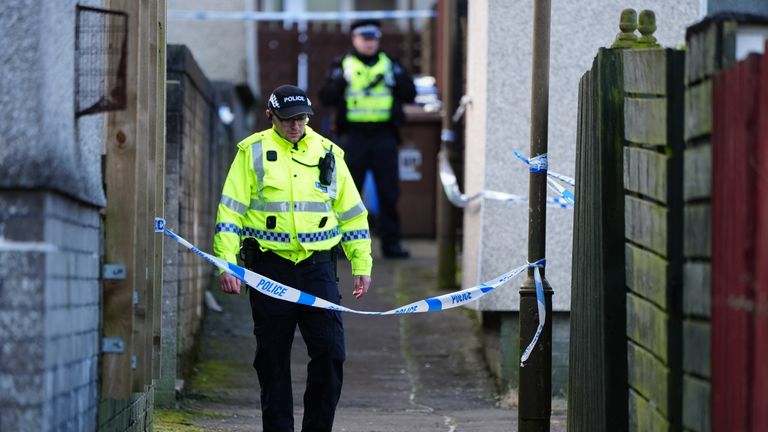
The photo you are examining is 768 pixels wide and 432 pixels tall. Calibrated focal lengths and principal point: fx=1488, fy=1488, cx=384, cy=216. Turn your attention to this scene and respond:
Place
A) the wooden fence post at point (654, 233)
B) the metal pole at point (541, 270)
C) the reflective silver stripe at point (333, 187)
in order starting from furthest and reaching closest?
1. the reflective silver stripe at point (333, 187)
2. the metal pole at point (541, 270)
3. the wooden fence post at point (654, 233)

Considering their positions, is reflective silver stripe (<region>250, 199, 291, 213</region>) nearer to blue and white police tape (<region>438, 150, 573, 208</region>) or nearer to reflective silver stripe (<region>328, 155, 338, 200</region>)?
reflective silver stripe (<region>328, 155, 338, 200</region>)

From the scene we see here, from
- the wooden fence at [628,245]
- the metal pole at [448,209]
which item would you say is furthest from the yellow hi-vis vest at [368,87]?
the wooden fence at [628,245]

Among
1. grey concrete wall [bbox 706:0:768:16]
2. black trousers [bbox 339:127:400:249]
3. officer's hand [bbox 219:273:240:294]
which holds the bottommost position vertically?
officer's hand [bbox 219:273:240:294]

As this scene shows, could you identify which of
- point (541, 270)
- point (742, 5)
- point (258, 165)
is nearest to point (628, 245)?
point (541, 270)

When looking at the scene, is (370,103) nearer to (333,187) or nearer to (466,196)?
(466,196)

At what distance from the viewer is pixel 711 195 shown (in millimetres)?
4785

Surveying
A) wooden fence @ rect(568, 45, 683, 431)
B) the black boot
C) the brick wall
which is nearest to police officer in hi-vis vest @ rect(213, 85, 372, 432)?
wooden fence @ rect(568, 45, 683, 431)

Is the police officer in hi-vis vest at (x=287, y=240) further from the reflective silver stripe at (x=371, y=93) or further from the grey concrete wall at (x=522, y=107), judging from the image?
the reflective silver stripe at (x=371, y=93)

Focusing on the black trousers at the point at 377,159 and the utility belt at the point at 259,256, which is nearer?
the utility belt at the point at 259,256

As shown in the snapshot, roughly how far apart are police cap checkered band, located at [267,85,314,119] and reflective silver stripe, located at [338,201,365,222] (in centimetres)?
53

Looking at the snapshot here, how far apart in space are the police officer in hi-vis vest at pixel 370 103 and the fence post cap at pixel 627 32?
5994mm

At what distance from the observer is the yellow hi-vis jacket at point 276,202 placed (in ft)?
22.9

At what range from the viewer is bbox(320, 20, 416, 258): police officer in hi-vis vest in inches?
490

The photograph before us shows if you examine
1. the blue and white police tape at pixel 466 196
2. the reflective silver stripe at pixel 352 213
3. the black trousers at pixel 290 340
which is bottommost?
the black trousers at pixel 290 340
